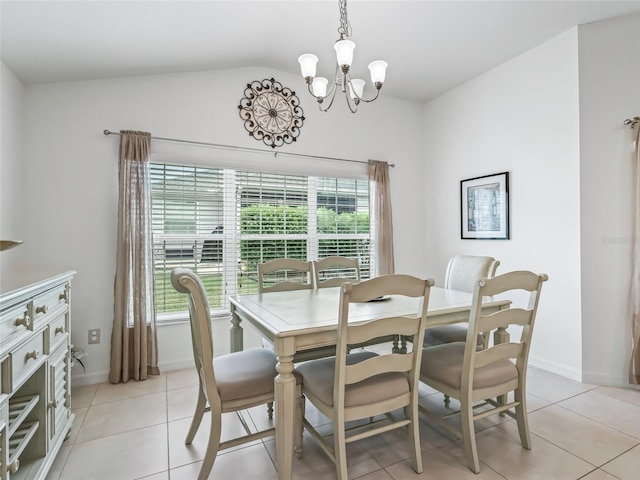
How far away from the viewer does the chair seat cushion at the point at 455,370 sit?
5.76 ft

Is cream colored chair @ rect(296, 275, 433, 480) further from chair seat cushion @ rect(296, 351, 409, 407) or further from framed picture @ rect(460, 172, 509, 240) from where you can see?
framed picture @ rect(460, 172, 509, 240)

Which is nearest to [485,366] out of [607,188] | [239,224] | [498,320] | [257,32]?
[498,320]

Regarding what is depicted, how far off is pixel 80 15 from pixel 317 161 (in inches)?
89.2

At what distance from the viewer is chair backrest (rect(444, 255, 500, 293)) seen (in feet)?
8.26

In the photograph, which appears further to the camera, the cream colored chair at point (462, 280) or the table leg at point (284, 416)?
the cream colored chair at point (462, 280)

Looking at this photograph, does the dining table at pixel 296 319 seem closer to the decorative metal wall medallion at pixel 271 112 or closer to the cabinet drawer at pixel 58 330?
the cabinet drawer at pixel 58 330

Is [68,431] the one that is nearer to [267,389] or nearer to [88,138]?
[267,389]

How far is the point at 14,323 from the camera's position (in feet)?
4.38

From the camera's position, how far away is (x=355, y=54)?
3.10 metres

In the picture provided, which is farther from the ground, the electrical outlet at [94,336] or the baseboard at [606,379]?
the electrical outlet at [94,336]

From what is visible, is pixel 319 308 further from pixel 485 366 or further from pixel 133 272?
pixel 133 272

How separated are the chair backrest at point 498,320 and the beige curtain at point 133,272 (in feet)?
8.20

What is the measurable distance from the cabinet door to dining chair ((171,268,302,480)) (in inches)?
28.3

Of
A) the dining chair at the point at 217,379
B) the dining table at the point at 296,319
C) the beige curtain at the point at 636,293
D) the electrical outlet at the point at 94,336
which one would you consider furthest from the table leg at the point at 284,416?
the beige curtain at the point at 636,293
